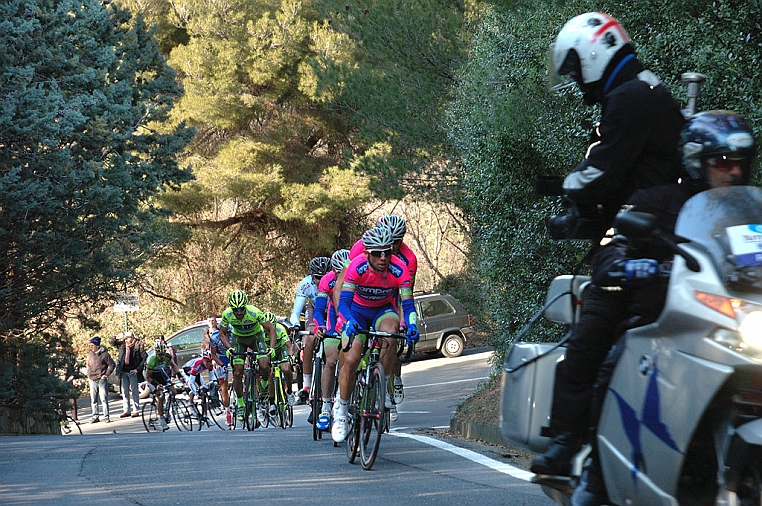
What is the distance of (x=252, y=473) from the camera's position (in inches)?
354

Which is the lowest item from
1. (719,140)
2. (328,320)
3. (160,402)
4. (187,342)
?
(719,140)

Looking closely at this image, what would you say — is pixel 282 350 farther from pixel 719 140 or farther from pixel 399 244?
pixel 719 140

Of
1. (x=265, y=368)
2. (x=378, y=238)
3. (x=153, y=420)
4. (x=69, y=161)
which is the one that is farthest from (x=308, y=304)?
(x=153, y=420)

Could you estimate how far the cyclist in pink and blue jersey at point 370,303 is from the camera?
32.9ft

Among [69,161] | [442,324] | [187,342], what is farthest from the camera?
[442,324]

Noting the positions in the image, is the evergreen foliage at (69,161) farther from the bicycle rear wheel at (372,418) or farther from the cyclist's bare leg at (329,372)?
the bicycle rear wheel at (372,418)

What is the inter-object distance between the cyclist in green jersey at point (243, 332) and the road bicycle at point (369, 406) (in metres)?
6.94

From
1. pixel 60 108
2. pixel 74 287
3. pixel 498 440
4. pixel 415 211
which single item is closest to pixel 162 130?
pixel 415 211

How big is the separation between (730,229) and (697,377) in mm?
511

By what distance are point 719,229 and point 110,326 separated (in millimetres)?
37870

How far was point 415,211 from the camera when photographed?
4422cm

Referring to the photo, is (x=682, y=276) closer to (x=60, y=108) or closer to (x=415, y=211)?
(x=60, y=108)

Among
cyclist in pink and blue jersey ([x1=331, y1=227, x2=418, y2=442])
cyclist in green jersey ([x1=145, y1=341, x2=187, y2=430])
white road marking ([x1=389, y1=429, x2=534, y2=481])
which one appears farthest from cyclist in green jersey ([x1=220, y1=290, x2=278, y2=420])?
cyclist in green jersey ([x1=145, y1=341, x2=187, y2=430])

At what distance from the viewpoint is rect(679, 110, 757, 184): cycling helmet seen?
4094 millimetres
